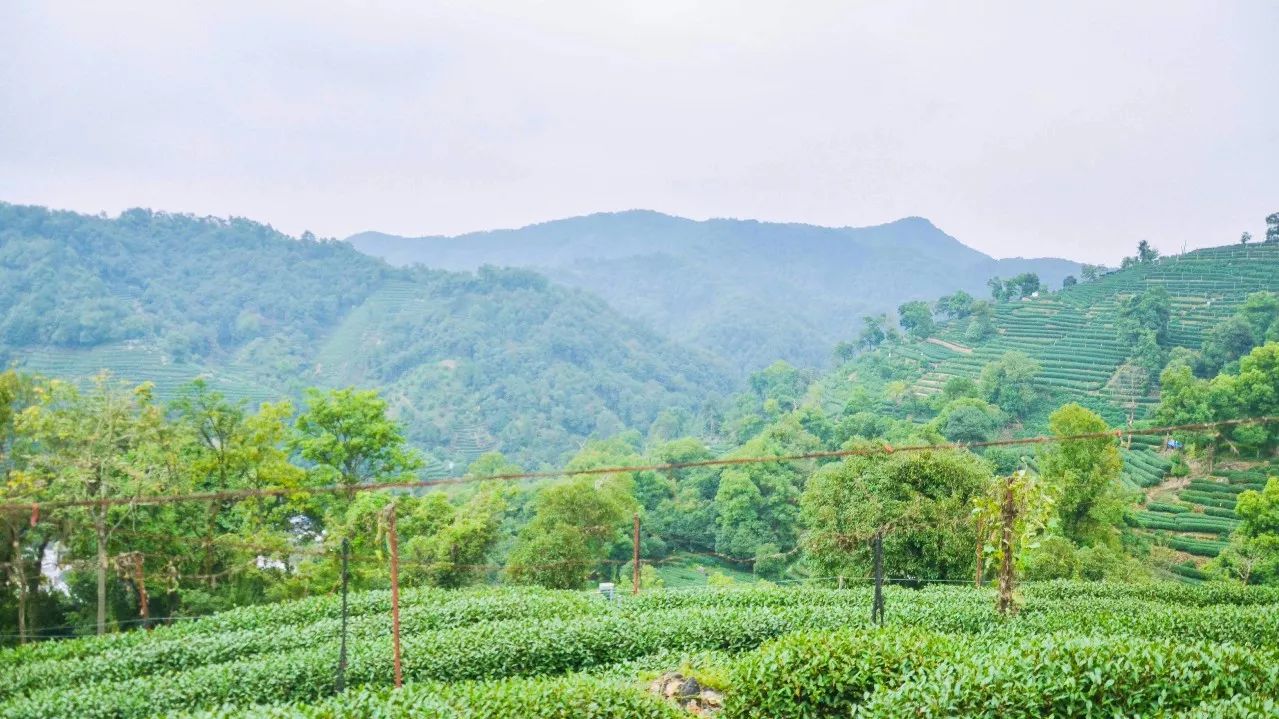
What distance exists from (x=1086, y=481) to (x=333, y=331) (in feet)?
370

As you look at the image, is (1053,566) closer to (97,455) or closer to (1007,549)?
(1007,549)

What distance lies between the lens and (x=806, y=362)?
148 m

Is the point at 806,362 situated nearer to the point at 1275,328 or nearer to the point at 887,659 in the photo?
the point at 1275,328

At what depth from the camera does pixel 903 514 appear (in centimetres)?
1983

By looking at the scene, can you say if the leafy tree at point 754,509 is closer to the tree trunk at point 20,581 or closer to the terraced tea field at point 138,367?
the tree trunk at point 20,581

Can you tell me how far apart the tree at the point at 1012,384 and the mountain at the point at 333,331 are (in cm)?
4740

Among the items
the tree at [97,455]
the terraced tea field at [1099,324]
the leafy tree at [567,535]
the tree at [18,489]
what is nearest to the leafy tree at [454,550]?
the leafy tree at [567,535]

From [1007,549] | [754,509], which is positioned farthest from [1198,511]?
[1007,549]

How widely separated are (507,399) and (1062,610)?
8786 centimetres

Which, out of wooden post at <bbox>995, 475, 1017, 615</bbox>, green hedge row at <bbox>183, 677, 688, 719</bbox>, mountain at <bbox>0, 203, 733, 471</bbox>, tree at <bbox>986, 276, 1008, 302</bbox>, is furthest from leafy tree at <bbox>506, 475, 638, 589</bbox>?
tree at <bbox>986, 276, 1008, 302</bbox>

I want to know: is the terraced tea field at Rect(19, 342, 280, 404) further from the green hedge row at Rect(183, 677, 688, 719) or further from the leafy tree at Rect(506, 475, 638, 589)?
the green hedge row at Rect(183, 677, 688, 719)

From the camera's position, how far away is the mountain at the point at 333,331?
8500 cm

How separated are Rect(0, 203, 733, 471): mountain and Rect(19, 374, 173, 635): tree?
178ft

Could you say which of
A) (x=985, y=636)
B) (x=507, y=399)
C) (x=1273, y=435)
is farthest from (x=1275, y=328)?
(x=507, y=399)
